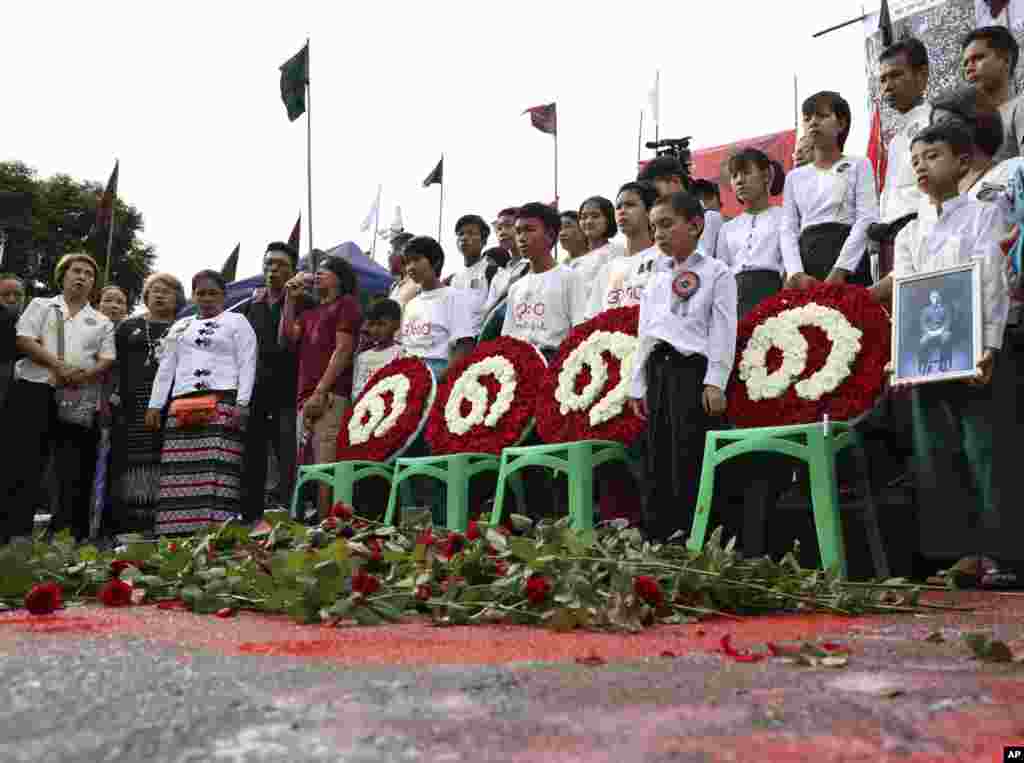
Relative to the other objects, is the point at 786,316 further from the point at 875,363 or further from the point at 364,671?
the point at 364,671

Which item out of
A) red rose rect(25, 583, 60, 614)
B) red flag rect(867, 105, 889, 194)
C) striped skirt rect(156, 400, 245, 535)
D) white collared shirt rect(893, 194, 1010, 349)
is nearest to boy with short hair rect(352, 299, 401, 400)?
striped skirt rect(156, 400, 245, 535)

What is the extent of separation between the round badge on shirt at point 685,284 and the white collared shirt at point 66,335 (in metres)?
4.00

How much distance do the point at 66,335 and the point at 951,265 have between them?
5.29m

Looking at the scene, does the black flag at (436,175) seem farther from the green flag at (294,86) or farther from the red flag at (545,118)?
the green flag at (294,86)

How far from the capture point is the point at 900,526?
13.6ft

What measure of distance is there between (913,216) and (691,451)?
1444 millimetres

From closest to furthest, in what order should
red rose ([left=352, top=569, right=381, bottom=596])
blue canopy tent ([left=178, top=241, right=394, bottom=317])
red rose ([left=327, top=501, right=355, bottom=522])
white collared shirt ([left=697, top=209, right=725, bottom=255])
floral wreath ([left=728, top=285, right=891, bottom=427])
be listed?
red rose ([left=352, top=569, right=381, bottom=596]), red rose ([left=327, top=501, right=355, bottom=522]), floral wreath ([left=728, top=285, right=891, bottom=427]), white collared shirt ([left=697, top=209, right=725, bottom=255]), blue canopy tent ([left=178, top=241, right=394, bottom=317])

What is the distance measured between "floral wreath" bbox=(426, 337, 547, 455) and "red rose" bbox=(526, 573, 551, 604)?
9.43 feet

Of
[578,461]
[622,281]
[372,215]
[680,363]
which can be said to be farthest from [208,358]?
[372,215]

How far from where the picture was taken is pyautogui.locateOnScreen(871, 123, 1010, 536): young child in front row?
3721mm

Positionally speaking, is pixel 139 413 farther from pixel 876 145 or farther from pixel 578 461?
pixel 876 145

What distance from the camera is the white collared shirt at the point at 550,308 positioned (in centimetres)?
585

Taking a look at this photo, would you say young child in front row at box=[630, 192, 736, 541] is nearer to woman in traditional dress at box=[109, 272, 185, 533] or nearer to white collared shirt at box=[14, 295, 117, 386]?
woman in traditional dress at box=[109, 272, 185, 533]

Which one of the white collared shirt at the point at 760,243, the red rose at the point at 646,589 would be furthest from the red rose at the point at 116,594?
the white collared shirt at the point at 760,243
